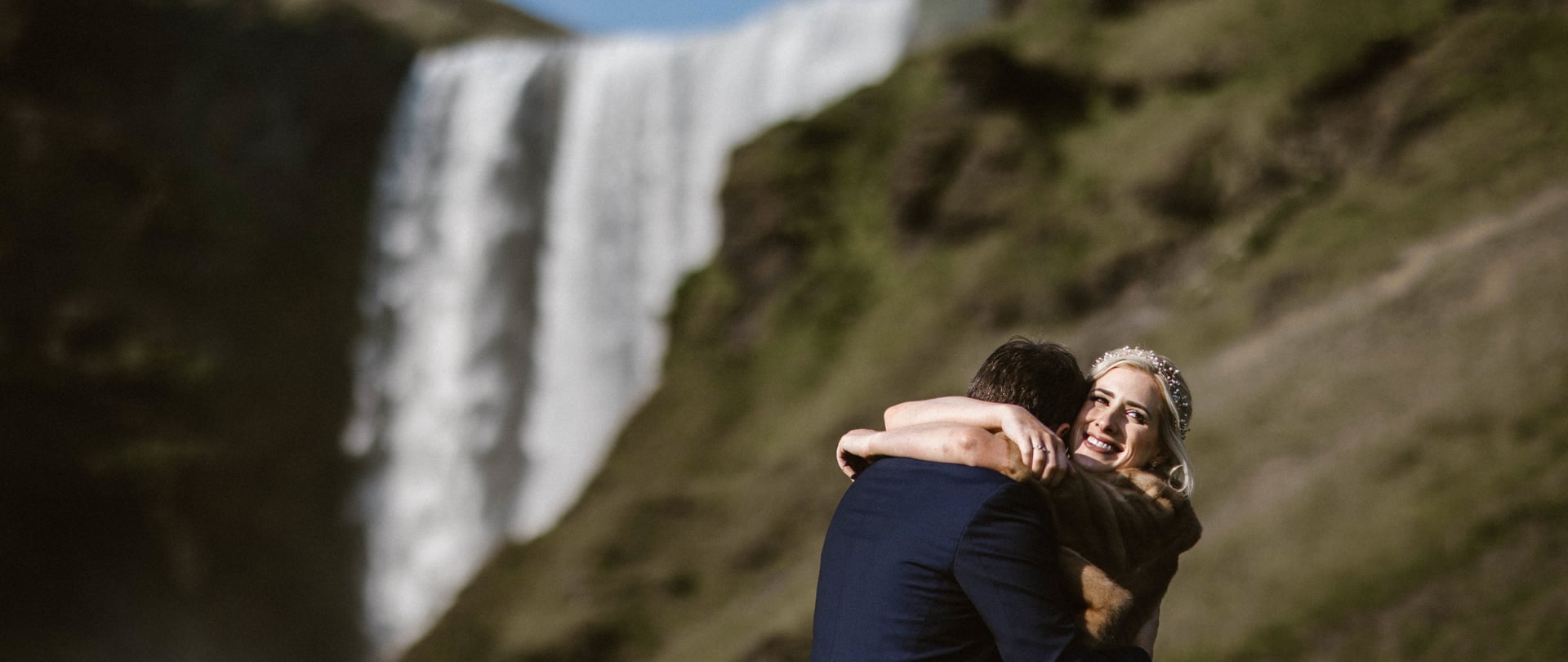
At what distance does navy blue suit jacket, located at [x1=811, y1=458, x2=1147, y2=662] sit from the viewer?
2455 millimetres

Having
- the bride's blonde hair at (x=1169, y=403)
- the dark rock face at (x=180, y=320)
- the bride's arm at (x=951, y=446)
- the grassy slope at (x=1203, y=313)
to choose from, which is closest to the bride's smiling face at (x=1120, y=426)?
the bride's blonde hair at (x=1169, y=403)

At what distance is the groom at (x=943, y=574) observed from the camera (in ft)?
8.05

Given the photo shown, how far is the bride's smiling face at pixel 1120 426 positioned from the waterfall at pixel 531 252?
25188mm

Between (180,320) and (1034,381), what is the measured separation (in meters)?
33.3

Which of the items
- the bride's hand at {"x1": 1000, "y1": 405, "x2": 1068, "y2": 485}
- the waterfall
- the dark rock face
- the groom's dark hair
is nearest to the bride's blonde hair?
the groom's dark hair

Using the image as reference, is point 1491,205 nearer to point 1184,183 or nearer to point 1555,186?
point 1555,186

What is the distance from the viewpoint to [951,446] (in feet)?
8.73

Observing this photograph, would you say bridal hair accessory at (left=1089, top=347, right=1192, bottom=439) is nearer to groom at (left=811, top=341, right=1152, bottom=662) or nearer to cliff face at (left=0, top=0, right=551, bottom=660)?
groom at (left=811, top=341, right=1152, bottom=662)

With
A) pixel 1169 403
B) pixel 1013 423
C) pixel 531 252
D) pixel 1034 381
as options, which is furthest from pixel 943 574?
pixel 531 252

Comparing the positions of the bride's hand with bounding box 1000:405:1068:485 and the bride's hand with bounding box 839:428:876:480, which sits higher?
the bride's hand with bounding box 1000:405:1068:485

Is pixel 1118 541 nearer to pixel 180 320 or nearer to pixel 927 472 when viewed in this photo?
pixel 927 472

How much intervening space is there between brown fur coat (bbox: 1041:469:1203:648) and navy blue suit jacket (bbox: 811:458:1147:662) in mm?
44

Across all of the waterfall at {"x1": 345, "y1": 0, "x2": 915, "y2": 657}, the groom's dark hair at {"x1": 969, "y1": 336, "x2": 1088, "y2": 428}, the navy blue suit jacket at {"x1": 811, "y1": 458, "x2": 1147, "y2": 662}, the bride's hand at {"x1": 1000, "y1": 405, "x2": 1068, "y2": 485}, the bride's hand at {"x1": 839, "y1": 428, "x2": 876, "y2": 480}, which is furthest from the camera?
the waterfall at {"x1": 345, "y1": 0, "x2": 915, "y2": 657}

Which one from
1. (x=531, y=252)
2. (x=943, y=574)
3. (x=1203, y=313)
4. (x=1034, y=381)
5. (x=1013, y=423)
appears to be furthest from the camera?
(x=531, y=252)
